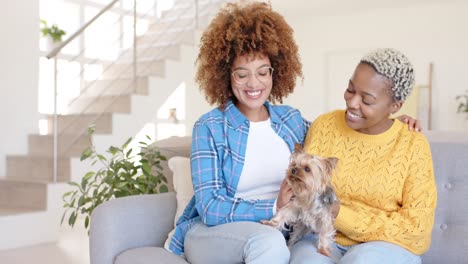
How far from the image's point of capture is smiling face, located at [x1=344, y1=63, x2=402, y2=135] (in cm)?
190

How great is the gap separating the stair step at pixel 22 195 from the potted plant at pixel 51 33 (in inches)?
67.7

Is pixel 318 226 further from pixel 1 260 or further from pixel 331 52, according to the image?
pixel 331 52

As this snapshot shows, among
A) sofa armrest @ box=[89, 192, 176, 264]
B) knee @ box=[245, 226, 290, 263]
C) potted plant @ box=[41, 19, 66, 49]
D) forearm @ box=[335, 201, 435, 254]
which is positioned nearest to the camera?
knee @ box=[245, 226, 290, 263]

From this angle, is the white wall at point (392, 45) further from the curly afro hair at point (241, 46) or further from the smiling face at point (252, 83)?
the smiling face at point (252, 83)

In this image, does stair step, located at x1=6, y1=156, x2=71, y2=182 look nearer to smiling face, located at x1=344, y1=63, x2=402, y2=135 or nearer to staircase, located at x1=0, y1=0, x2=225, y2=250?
staircase, located at x1=0, y1=0, x2=225, y2=250

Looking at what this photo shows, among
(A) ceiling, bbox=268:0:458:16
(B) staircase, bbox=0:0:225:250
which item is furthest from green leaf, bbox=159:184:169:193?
(A) ceiling, bbox=268:0:458:16

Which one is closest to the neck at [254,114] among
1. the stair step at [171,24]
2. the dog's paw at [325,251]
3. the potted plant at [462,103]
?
the dog's paw at [325,251]

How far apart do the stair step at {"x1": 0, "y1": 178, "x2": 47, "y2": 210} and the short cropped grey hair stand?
363 centimetres

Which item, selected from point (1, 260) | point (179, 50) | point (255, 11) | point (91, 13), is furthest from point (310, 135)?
point (91, 13)

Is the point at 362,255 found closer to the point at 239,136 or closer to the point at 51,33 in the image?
the point at 239,136

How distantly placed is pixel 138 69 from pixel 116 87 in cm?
35

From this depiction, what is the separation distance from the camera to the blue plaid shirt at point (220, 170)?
1927 millimetres

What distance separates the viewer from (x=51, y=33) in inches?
Result: 237

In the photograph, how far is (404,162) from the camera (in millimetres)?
1931
